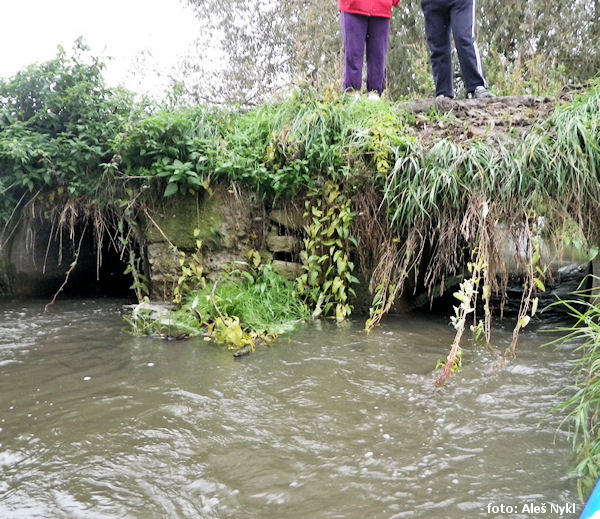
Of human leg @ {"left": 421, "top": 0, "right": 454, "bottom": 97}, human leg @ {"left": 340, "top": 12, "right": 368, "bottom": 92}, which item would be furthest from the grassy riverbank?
human leg @ {"left": 421, "top": 0, "right": 454, "bottom": 97}

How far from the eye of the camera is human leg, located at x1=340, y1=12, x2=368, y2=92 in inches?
203

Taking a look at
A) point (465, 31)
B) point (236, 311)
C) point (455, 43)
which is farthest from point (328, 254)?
point (465, 31)

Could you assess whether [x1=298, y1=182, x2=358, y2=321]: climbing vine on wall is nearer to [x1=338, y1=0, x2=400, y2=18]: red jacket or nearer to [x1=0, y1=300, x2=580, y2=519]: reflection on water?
[x1=0, y1=300, x2=580, y2=519]: reflection on water

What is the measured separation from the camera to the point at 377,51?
5340mm

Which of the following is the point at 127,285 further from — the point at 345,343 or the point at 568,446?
the point at 568,446

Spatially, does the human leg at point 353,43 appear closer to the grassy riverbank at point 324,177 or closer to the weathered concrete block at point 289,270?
the grassy riverbank at point 324,177

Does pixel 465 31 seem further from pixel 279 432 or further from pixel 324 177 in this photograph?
pixel 279 432

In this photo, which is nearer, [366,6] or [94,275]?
[366,6]

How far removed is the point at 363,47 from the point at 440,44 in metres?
0.81

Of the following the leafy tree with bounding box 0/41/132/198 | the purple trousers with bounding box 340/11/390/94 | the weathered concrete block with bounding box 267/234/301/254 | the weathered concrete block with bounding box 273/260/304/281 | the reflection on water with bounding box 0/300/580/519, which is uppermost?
the purple trousers with bounding box 340/11/390/94

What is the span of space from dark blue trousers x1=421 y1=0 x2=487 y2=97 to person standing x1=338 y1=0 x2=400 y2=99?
1.44ft

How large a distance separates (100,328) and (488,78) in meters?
7.32

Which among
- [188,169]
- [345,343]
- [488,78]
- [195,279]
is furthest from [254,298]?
[488,78]

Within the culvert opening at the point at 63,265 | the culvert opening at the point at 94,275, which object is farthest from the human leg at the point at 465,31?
the culvert opening at the point at 94,275
